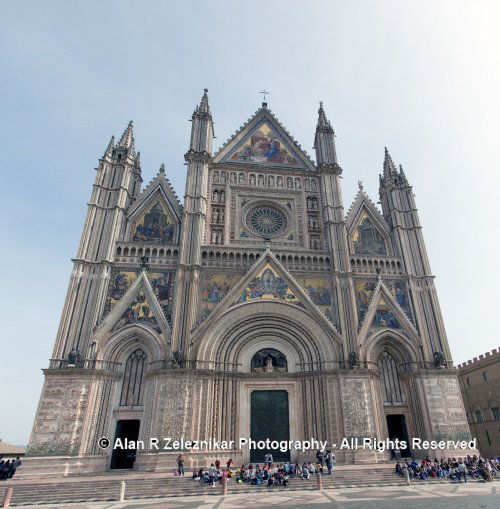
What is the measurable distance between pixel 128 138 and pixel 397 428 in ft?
85.5

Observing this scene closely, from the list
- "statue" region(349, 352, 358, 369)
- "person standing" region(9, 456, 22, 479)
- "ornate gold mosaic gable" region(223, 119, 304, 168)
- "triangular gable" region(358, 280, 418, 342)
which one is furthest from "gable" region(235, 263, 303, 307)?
"person standing" region(9, 456, 22, 479)

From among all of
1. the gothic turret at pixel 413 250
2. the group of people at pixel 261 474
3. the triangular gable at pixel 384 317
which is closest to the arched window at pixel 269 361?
the triangular gable at pixel 384 317

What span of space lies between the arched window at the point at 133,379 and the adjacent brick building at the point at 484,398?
26735 mm

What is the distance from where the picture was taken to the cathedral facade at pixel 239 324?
742 inches

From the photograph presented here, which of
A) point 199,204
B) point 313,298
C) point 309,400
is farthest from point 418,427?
point 199,204

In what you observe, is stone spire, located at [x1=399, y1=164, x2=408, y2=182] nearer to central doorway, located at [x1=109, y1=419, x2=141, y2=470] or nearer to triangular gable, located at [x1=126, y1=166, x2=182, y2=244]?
triangular gable, located at [x1=126, y1=166, x2=182, y2=244]

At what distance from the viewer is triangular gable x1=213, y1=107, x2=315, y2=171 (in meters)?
28.1

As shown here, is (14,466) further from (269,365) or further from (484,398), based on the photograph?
(484,398)

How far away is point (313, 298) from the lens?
2278 cm

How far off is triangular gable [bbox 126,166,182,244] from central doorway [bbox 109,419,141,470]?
1052 cm

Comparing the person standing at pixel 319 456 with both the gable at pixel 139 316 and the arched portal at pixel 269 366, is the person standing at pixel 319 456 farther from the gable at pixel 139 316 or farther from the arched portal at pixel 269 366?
the gable at pixel 139 316

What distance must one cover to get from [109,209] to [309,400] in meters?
16.7

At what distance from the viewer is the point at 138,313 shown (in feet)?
69.0

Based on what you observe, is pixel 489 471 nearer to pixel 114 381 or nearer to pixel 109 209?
pixel 114 381
